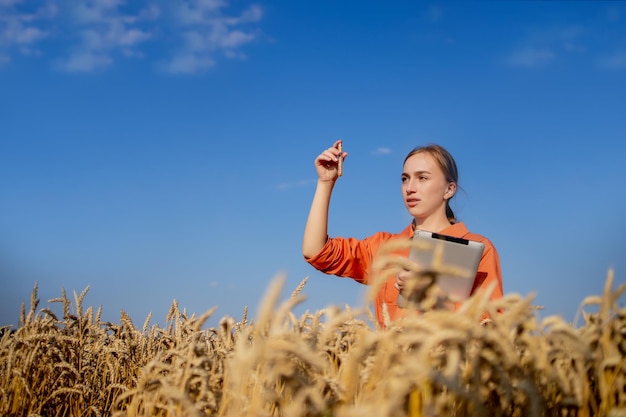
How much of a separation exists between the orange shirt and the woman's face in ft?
0.72

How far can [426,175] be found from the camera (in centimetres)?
469

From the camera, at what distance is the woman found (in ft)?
15.3

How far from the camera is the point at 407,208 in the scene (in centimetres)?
471

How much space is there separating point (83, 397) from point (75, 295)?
0.66 meters

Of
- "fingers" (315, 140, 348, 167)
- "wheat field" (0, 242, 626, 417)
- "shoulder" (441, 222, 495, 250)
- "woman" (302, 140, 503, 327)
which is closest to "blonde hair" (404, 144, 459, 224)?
"woman" (302, 140, 503, 327)

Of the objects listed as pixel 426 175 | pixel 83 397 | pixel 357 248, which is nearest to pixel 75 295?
pixel 83 397

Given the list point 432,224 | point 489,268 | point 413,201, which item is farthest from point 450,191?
point 489,268

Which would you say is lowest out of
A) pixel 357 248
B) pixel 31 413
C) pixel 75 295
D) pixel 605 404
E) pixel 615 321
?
pixel 31 413

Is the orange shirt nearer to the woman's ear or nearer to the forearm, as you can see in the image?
the forearm

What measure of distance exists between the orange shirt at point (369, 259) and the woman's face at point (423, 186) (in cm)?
22

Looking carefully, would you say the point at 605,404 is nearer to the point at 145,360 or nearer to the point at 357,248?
the point at 145,360

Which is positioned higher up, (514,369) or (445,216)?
(445,216)

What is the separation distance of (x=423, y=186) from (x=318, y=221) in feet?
3.00

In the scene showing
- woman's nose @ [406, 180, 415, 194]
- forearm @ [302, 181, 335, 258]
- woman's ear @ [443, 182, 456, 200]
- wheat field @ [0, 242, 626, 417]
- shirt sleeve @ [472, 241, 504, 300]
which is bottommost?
wheat field @ [0, 242, 626, 417]
